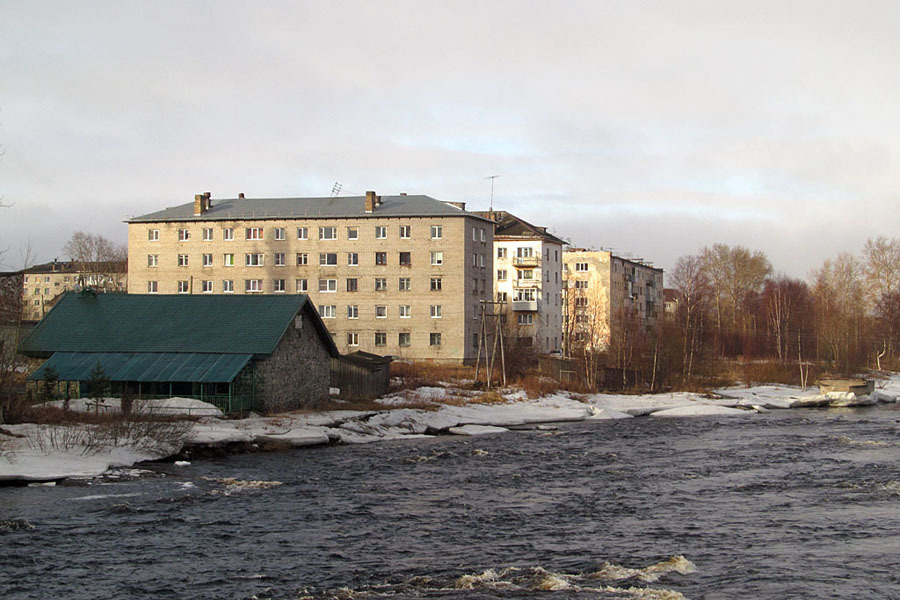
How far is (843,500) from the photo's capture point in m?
24.5

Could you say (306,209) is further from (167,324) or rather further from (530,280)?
(167,324)

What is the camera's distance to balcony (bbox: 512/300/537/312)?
98.2 meters

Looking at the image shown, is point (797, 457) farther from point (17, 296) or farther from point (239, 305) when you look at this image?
Result: point (17, 296)

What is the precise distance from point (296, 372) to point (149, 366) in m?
6.56

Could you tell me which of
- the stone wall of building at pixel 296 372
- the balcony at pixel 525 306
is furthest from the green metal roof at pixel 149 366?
the balcony at pixel 525 306

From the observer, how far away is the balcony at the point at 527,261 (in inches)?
3922

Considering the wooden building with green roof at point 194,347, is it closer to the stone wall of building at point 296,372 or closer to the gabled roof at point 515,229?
the stone wall of building at point 296,372

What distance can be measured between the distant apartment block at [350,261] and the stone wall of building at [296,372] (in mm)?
33944

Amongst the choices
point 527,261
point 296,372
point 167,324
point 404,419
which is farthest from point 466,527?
point 527,261

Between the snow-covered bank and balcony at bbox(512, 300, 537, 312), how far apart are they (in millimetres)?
30208

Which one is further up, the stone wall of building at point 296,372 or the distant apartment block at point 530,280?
the distant apartment block at point 530,280

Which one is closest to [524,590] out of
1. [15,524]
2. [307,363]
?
[15,524]

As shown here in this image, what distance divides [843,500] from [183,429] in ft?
69.4

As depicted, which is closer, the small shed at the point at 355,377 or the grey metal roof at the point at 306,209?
the small shed at the point at 355,377
